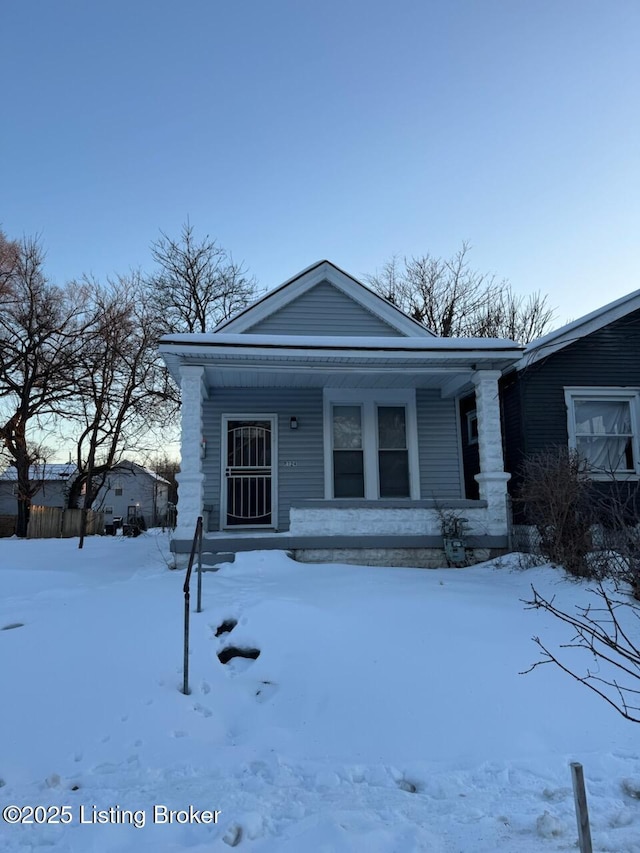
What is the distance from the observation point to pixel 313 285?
403 inches

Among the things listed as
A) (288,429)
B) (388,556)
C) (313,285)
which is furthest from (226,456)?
(313,285)

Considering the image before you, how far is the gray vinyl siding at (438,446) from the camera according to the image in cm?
1012

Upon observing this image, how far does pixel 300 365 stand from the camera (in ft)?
27.2

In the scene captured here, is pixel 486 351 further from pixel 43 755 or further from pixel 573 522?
pixel 43 755

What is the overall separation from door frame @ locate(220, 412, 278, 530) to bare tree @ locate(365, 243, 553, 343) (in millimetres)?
17401

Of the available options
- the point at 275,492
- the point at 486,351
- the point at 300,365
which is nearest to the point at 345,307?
the point at 300,365

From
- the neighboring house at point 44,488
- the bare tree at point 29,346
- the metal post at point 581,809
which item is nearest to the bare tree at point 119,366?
the bare tree at point 29,346

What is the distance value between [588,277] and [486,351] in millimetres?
5257

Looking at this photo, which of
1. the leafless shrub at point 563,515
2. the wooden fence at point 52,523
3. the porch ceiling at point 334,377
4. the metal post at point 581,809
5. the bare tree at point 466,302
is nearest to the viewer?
the metal post at point 581,809

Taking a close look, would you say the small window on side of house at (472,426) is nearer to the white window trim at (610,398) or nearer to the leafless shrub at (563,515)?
the white window trim at (610,398)

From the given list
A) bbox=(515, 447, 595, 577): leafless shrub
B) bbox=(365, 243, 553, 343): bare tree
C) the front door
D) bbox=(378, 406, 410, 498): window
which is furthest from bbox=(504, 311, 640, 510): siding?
bbox=(365, 243, 553, 343): bare tree

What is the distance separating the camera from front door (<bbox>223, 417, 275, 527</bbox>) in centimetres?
980

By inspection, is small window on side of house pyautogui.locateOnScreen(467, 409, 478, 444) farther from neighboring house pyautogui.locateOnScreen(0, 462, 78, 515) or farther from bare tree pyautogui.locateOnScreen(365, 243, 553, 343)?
neighboring house pyautogui.locateOnScreen(0, 462, 78, 515)

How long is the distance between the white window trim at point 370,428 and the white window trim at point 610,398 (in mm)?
2953
